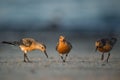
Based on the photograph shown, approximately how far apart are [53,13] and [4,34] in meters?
5.42

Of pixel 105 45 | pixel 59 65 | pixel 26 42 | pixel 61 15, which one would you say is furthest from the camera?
pixel 61 15

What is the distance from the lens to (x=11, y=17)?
33.5 metres

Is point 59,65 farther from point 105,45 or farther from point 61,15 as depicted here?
point 61,15

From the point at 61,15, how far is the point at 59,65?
563 inches

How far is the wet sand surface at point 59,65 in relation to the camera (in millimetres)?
16828

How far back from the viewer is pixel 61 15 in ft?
109

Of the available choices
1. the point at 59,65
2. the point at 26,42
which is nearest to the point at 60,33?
the point at 26,42

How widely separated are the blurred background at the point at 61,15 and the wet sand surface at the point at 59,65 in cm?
571

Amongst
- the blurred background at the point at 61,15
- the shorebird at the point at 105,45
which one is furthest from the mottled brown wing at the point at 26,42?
the blurred background at the point at 61,15

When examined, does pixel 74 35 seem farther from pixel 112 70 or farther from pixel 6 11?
pixel 112 70

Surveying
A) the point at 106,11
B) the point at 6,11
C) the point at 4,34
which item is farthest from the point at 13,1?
the point at 4,34

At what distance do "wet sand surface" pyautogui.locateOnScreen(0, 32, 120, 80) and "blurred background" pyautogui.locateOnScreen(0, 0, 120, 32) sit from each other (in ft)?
18.7

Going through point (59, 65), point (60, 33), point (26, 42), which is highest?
point (26, 42)

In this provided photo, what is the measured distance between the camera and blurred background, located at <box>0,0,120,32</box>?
A: 31078 millimetres
